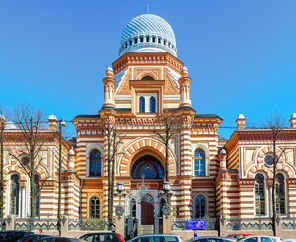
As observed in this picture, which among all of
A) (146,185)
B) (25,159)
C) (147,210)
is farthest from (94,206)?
(25,159)

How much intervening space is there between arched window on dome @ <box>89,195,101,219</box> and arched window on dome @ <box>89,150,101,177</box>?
257 centimetres

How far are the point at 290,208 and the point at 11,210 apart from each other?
26.2 m

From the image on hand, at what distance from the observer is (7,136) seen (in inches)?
1710

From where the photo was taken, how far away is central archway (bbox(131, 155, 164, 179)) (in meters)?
48.0

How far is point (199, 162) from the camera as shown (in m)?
47.1

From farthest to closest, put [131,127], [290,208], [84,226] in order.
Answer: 1. [131,127]
2. [290,208]
3. [84,226]

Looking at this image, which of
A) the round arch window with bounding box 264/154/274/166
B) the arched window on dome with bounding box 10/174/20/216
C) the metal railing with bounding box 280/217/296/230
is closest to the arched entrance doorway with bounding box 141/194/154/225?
the round arch window with bounding box 264/154/274/166

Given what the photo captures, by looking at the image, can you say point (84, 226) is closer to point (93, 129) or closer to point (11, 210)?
point (11, 210)

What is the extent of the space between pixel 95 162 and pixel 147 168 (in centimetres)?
557

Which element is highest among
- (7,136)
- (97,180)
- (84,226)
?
(7,136)

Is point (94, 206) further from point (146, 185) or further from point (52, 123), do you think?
point (52, 123)

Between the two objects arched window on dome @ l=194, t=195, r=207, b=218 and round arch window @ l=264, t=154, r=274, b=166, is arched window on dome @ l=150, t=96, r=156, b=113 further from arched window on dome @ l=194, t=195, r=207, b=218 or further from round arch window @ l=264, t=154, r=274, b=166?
round arch window @ l=264, t=154, r=274, b=166

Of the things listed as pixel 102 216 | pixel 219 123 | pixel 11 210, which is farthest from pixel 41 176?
pixel 219 123

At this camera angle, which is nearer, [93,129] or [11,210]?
[11,210]
